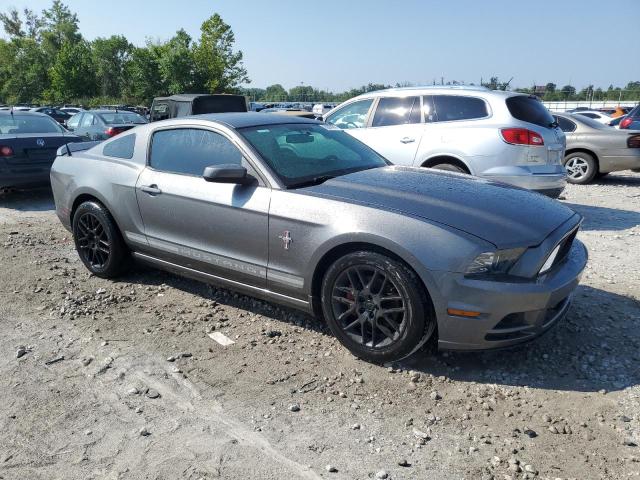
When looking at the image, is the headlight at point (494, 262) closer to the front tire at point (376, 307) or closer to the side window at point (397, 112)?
the front tire at point (376, 307)

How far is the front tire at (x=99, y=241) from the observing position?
15.7 feet

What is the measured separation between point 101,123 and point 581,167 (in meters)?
11.0

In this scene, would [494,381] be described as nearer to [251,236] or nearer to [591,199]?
[251,236]

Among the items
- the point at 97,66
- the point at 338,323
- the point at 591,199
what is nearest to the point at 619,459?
the point at 338,323

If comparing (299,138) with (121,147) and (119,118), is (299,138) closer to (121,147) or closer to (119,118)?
(121,147)

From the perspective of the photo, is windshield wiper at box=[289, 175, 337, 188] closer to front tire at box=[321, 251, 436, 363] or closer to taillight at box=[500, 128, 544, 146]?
front tire at box=[321, 251, 436, 363]

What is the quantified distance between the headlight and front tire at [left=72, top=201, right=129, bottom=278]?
10.7 ft

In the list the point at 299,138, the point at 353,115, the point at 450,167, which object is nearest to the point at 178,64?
the point at 353,115

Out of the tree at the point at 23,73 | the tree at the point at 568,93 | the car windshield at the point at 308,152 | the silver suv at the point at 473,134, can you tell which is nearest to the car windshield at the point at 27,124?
the silver suv at the point at 473,134

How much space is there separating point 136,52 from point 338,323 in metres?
51.9

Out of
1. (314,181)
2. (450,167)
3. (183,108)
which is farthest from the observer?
(183,108)

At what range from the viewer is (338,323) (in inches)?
135

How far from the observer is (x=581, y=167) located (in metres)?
10.5

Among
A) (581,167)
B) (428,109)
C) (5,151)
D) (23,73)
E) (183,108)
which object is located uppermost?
(23,73)
